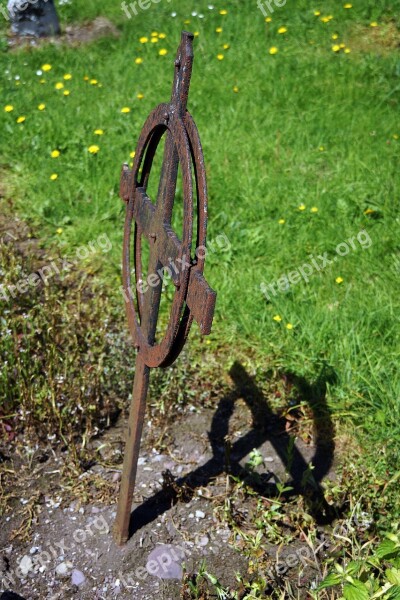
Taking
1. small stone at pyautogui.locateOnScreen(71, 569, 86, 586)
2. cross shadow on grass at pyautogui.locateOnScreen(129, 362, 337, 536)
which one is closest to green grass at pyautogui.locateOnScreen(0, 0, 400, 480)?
cross shadow on grass at pyautogui.locateOnScreen(129, 362, 337, 536)

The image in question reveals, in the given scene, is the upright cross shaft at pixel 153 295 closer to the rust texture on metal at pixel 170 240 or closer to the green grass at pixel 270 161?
the rust texture on metal at pixel 170 240

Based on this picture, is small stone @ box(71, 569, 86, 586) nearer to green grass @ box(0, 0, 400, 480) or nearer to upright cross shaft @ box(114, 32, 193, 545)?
upright cross shaft @ box(114, 32, 193, 545)

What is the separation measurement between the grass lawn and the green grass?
11mm

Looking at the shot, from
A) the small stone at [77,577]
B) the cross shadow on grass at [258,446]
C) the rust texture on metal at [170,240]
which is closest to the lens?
the rust texture on metal at [170,240]

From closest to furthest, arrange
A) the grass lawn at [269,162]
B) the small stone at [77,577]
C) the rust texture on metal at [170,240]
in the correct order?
the rust texture on metal at [170,240] < the small stone at [77,577] < the grass lawn at [269,162]

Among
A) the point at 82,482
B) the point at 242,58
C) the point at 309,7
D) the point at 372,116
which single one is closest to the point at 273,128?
the point at 372,116

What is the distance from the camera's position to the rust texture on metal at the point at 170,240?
1.77 meters

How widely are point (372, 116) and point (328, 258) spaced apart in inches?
62.2

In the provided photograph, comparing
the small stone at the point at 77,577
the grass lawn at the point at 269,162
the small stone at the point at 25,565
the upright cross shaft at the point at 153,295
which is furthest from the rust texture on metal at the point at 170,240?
the grass lawn at the point at 269,162

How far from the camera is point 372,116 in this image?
502cm

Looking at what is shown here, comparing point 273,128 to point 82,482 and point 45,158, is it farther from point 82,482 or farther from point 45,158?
point 82,482

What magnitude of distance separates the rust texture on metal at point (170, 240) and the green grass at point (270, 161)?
1.15 metres

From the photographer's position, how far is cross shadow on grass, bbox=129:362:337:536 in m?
2.76

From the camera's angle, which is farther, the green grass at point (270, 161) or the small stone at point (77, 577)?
the green grass at point (270, 161)
